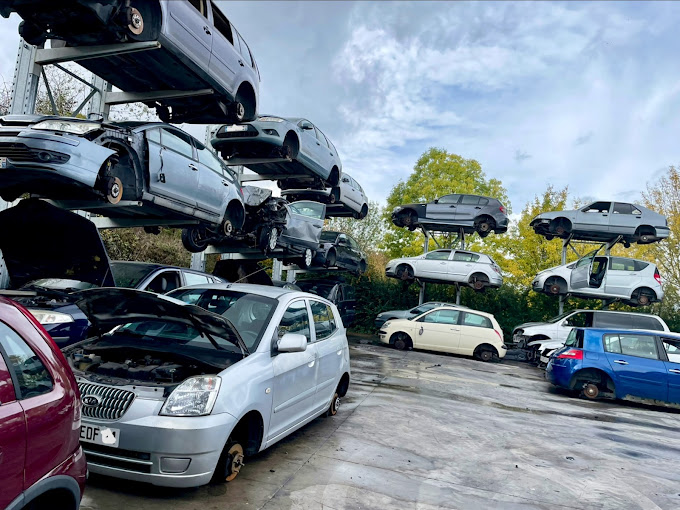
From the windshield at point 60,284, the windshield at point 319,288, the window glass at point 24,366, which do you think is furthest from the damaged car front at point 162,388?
the windshield at point 319,288

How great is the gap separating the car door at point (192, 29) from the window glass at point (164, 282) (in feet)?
10.8

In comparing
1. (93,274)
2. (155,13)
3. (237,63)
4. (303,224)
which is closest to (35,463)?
(93,274)

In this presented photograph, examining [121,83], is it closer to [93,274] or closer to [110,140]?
[110,140]

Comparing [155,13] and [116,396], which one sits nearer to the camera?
[116,396]

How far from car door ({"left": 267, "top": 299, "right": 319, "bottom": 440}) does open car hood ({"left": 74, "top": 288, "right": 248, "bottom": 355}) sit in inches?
20.2

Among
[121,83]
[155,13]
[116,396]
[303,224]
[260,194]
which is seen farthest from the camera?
[303,224]

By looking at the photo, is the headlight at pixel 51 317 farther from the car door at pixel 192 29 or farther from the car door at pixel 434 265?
the car door at pixel 434 265

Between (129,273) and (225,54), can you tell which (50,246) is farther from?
(225,54)

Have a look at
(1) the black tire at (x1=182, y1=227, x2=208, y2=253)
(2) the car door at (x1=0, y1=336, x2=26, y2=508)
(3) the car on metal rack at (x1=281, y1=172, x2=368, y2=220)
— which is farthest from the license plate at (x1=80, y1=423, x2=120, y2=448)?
(3) the car on metal rack at (x1=281, y1=172, x2=368, y2=220)

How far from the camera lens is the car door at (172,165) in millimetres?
7688

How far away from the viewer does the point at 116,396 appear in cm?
349

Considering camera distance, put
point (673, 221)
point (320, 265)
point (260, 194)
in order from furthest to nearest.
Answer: point (673, 221)
point (320, 265)
point (260, 194)

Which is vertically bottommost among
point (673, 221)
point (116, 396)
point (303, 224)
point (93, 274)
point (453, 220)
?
point (116, 396)

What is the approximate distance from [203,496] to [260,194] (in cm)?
864
